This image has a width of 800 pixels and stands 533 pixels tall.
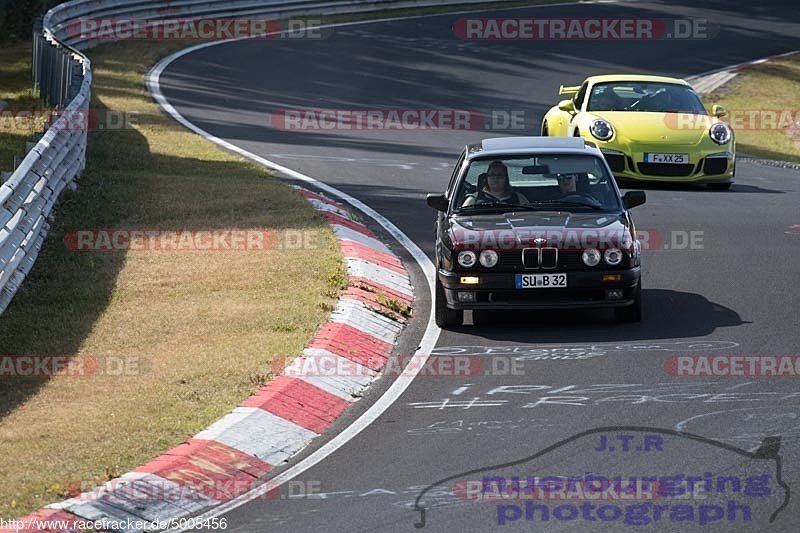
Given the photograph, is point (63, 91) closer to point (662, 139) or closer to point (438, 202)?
point (662, 139)

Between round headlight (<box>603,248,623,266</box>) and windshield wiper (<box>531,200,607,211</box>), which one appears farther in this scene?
windshield wiper (<box>531,200,607,211</box>)

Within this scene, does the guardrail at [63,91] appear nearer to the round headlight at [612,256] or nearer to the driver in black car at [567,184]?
the driver in black car at [567,184]

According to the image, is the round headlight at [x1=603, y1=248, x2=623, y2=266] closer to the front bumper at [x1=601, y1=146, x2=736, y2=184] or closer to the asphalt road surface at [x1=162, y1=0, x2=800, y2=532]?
the asphalt road surface at [x1=162, y1=0, x2=800, y2=532]

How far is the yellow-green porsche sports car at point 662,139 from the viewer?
57.7 ft

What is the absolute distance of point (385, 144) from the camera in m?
21.9

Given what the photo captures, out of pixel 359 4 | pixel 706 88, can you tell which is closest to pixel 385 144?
pixel 706 88

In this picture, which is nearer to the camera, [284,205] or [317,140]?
[284,205]

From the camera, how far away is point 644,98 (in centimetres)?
1883

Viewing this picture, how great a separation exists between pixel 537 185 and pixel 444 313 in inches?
59.6

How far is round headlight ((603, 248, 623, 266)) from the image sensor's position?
10617mm

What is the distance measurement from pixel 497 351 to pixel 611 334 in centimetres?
102

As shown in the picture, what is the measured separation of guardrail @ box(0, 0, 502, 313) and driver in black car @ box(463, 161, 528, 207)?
3.74m

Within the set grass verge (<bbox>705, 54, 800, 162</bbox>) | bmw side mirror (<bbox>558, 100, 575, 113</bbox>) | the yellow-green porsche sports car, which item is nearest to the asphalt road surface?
the yellow-green porsche sports car

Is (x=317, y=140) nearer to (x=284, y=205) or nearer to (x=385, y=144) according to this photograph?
(x=385, y=144)
